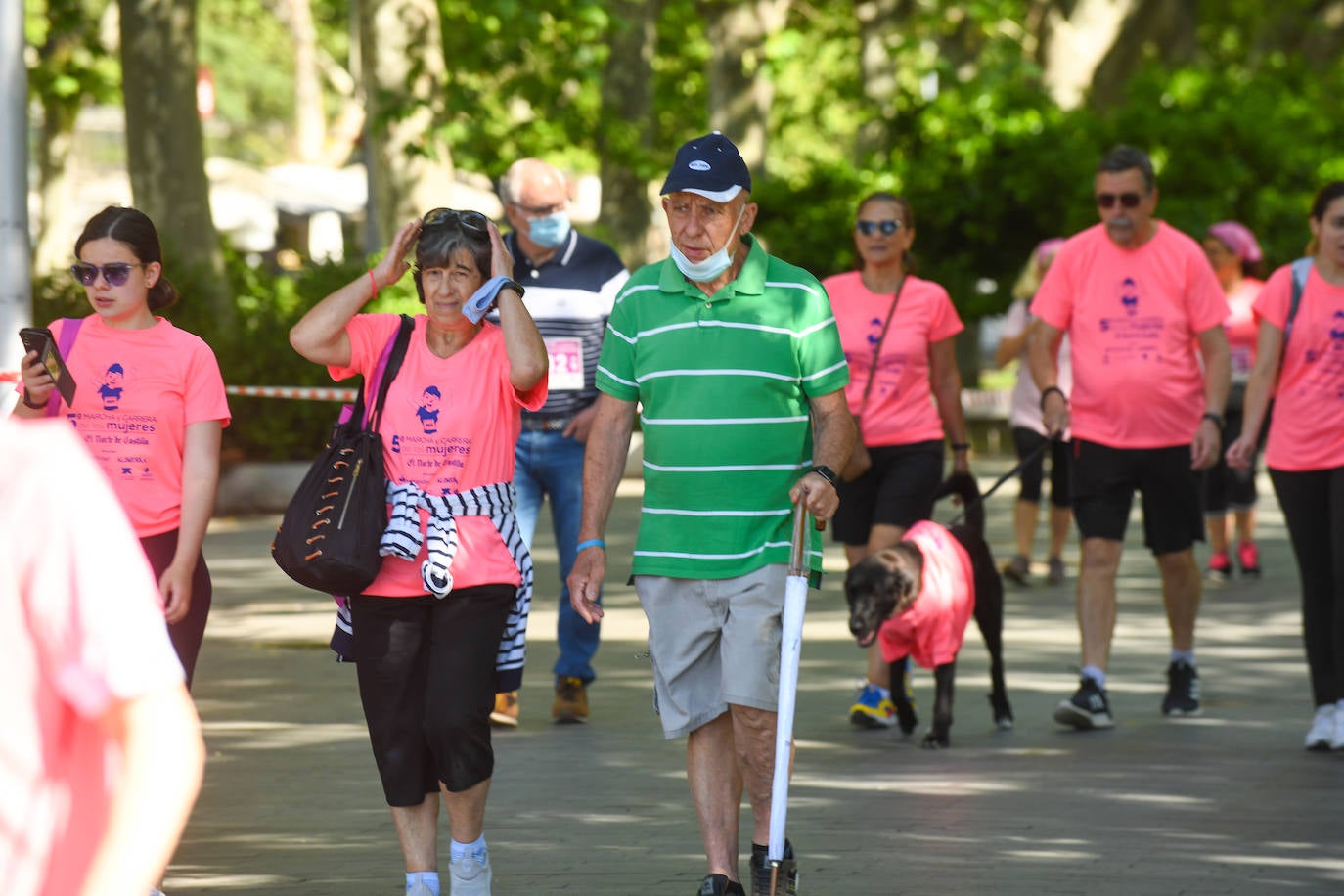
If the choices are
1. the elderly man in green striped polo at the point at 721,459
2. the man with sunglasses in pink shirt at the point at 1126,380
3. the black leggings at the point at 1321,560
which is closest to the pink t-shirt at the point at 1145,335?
the man with sunglasses in pink shirt at the point at 1126,380

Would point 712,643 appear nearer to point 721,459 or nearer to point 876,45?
point 721,459

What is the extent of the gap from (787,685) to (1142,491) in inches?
145

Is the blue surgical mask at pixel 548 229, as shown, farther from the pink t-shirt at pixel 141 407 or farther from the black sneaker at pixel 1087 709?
the pink t-shirt at pixel 141 407

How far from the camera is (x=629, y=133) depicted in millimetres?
24062

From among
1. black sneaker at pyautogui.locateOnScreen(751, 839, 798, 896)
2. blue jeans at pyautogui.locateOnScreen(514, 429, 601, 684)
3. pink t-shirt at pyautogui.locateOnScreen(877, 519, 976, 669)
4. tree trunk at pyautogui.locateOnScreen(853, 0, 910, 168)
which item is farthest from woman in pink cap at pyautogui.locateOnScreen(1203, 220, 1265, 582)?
tree trunk at pyautogui.locateOnScreen(853, 0, 910, 168)

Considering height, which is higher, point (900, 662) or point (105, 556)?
point (105, 556)

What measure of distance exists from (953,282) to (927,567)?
1351 cm

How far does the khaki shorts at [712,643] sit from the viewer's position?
5.27 metres

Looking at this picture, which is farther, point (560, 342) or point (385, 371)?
point (560, 342)

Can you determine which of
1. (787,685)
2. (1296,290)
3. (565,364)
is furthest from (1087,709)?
(787,685)

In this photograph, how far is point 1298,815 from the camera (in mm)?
6379

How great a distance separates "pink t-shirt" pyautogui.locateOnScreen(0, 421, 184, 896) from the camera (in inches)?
75.4

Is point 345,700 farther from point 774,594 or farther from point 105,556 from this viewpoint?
point 105,556

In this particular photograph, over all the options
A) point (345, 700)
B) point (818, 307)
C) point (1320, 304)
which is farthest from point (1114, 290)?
point (345, 700)
